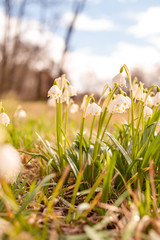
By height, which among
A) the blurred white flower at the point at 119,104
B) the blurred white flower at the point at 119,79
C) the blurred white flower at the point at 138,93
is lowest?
the blurred white flower at the point at 119,104

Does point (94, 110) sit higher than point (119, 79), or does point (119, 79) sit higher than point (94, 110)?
point (119, 79)

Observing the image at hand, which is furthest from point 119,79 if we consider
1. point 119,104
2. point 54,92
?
point 54,92

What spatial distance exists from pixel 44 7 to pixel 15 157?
13328mm

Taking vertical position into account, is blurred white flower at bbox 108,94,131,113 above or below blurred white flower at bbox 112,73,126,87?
below

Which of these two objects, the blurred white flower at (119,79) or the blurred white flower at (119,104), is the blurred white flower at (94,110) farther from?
the blurred white flower at (119,79)

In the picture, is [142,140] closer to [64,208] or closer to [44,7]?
[64,208]

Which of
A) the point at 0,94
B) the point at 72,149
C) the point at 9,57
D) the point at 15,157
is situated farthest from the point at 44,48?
the point at 15,157

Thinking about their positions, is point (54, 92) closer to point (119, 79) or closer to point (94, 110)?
point (94, 110)

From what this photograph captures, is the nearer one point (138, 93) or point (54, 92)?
point (54, 92)

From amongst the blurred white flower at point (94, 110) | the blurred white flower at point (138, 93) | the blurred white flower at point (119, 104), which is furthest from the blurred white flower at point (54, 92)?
the blurred white flower at point (138, 93)

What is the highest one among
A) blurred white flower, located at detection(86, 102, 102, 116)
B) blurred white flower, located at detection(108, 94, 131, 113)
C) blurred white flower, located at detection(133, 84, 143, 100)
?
blurred white flower, located at detection(133, 84, 143, 100)

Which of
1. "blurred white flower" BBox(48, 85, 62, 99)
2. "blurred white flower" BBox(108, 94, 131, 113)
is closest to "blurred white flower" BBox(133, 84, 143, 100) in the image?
"blurred white flower" BBox(108, 94, 131, 113)

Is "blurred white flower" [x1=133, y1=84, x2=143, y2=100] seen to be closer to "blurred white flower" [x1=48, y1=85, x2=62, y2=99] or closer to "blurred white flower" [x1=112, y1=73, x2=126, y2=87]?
"blurred white flower" [x1=112, y1=73, x2=126, y2=87]

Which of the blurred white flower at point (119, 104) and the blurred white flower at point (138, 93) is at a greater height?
the blurred white flower at point (138, 93)
